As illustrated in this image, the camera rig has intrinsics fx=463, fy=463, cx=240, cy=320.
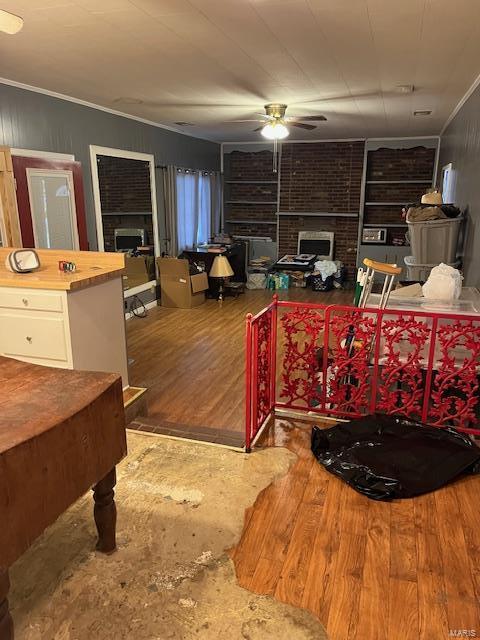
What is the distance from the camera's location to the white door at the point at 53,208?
4363 mm

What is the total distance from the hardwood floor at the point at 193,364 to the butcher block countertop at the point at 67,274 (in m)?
1.02

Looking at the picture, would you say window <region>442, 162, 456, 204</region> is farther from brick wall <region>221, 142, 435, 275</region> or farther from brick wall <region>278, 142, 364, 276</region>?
brick wall <region>278, 142, 364, 276</region>

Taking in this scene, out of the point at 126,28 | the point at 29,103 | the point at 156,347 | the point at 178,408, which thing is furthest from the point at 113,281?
the point at 29,103

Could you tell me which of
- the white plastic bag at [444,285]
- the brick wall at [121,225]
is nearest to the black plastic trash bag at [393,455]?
the white plastic bag at [444,285]

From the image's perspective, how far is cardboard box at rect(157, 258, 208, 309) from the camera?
21.8 feet

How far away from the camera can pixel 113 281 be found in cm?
313

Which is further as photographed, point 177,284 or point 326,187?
point 326,187

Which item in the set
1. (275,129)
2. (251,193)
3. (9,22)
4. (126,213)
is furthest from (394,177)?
(9,22)

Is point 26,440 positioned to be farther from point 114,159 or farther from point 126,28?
point 114,159

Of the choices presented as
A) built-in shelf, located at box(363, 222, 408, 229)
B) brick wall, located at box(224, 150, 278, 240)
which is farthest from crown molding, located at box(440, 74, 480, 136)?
brick wall, located at box(224, 150, 278, 240)

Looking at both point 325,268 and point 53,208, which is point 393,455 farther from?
point 325,268

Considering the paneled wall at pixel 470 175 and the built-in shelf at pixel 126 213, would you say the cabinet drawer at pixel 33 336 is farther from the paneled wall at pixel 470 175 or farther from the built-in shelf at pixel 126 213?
the paneled wall at pixel 470 175

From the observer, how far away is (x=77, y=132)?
16.0ft

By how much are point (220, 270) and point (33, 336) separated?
4491 mm
